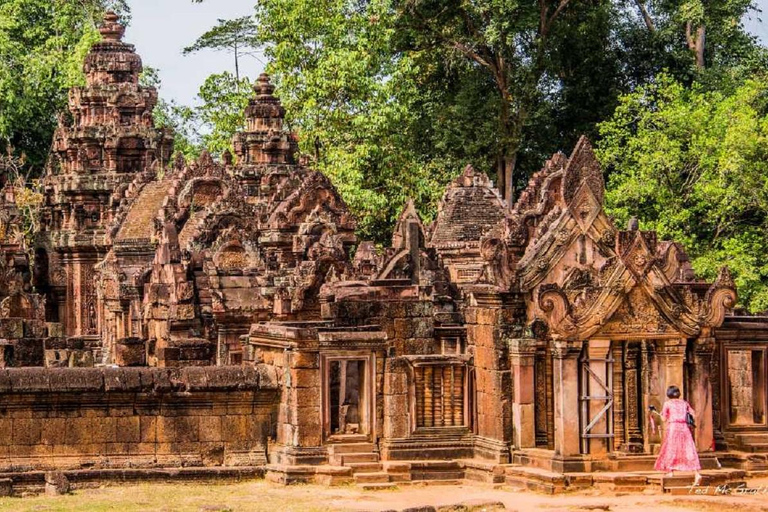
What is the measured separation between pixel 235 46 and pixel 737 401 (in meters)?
43.2

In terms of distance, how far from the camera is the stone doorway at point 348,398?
20.9 meters

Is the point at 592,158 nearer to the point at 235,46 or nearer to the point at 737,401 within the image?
the point at 737,401

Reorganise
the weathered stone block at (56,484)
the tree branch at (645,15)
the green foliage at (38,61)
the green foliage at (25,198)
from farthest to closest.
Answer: the green foliage at (38,61) < the green foliage at (25,198) < the tree branch at (645,15) < the weathered stone block at (56,484)

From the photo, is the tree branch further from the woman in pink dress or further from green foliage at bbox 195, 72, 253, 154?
the woman in pink dress

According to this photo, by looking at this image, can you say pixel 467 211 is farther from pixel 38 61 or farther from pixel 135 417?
pixel 38 61

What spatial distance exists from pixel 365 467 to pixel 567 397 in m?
2.27

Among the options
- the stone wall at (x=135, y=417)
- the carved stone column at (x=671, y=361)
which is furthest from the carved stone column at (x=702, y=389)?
the stone wall at (x=135, y=417)

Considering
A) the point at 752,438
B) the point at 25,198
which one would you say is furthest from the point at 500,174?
the point at 752,438

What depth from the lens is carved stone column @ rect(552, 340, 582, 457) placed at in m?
20.5

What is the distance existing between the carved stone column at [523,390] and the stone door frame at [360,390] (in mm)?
1522

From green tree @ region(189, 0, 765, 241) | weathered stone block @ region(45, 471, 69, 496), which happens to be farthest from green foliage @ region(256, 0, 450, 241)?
weathered stone block @ region(45, 471, 69, 496)

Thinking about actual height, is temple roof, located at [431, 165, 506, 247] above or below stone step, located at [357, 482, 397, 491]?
above

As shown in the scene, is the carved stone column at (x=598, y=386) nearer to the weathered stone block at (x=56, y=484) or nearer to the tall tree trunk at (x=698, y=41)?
the weathered stone block at (x=56, y=484)

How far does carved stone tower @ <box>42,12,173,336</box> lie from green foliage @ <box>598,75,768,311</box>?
478 inches
